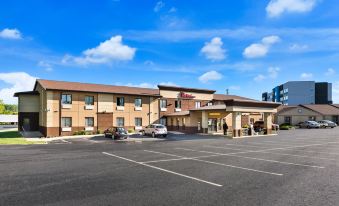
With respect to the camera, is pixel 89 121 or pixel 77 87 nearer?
pixel 89 121

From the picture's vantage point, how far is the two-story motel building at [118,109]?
3684 centimetres

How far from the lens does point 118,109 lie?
1655 inches

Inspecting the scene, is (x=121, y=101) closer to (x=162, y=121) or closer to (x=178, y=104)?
(x=162, y=121)

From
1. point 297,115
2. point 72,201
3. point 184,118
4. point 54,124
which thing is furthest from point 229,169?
point 297,115

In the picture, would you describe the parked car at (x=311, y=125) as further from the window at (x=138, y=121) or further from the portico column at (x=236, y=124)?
the window at (x=138, y=121)

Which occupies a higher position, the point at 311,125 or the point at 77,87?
the point at 77,87

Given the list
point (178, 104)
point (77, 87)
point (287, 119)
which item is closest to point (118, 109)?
point (77, 87)

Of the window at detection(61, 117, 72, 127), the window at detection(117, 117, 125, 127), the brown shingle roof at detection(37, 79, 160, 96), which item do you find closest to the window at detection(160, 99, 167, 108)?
the brown shingle roof at detection(37, 79, 160, 96)

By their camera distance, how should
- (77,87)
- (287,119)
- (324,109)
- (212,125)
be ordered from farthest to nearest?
1. (324,109)
2. (287,119)
3. (212,125)
4. (77,87)

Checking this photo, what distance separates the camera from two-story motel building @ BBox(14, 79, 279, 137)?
3684 centimetres

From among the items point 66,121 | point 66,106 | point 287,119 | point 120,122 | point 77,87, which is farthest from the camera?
point 287,119

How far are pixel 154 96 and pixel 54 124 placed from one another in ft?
53.5

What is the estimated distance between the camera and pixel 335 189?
988cm

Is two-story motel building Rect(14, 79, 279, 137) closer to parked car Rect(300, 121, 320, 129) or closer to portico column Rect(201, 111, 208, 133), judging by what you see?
portico column Rect(201, 111, 208, 133)
